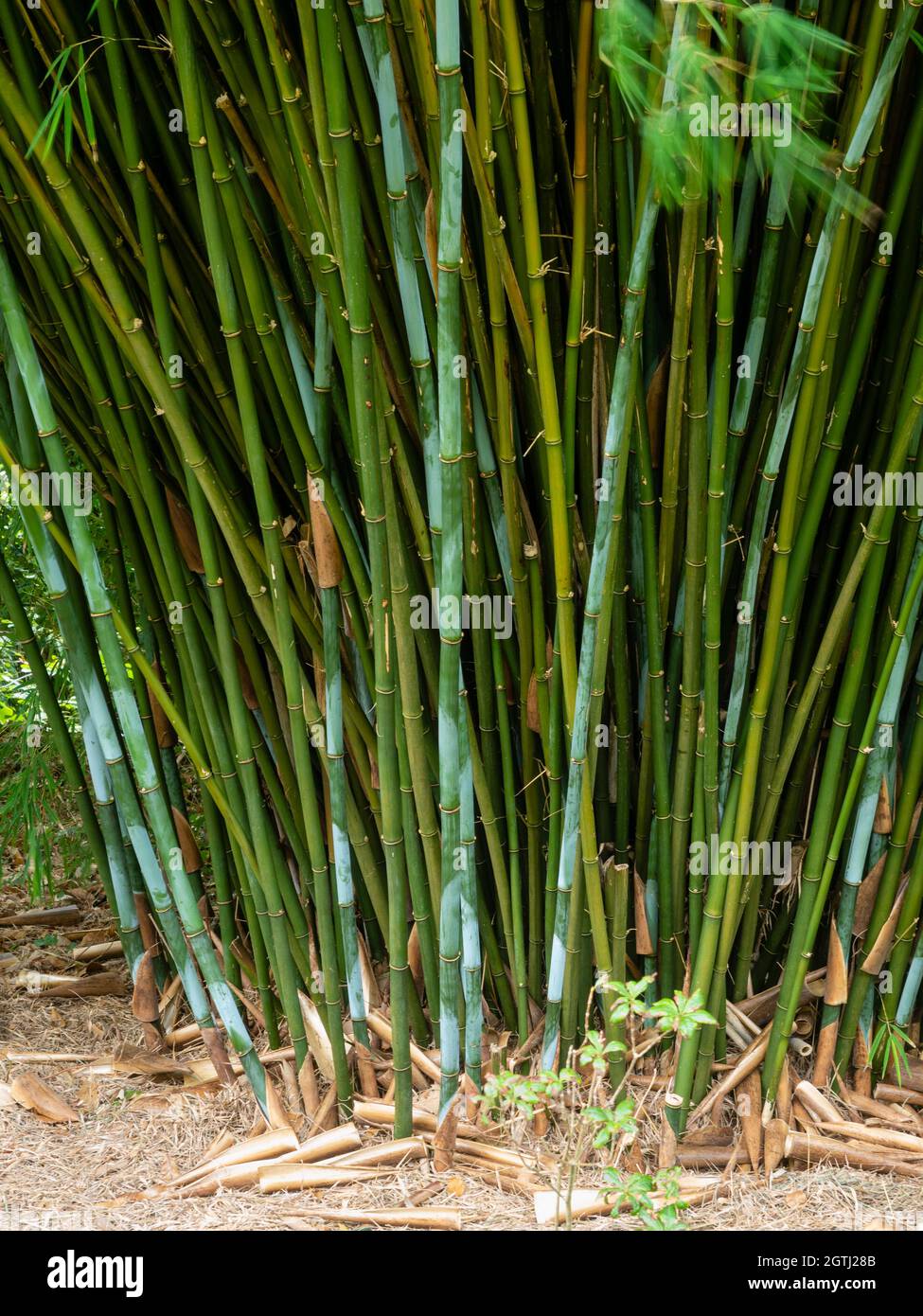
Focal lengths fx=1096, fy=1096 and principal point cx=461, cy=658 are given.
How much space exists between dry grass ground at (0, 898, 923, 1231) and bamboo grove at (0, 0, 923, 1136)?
0.39 ft

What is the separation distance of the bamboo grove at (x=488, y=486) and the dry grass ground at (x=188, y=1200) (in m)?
0.12

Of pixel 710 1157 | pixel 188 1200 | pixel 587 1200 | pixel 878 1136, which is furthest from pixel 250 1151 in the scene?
pixel 878 1136

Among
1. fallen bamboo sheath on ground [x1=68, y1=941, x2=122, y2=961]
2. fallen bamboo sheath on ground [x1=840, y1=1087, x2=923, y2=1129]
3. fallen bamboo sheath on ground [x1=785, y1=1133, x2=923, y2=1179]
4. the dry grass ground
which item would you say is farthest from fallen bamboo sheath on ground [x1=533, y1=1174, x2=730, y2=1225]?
fallen bamboo sheath on ground [x1=68, y1=941, x2=122, y2=961]

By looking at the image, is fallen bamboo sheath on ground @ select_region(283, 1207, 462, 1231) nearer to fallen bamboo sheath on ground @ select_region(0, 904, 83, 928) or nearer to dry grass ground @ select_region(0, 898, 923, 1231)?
dry grass ground @ select_region(0, 898, 923, 1231)

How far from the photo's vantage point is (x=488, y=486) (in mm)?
1341

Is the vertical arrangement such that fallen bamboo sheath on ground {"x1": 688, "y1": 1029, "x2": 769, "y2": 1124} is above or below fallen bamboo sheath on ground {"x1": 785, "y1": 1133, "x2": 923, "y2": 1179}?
above

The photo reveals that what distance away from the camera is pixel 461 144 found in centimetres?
108

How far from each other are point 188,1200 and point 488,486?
0.97m

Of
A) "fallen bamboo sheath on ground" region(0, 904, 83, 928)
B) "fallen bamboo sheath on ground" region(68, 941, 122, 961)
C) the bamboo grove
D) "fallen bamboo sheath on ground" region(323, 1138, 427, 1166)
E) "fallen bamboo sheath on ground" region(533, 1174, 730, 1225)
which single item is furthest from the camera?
"fallen bamboo sheath on ground" region(0, 904, 83, 928)

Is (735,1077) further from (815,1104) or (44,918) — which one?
(44,918)

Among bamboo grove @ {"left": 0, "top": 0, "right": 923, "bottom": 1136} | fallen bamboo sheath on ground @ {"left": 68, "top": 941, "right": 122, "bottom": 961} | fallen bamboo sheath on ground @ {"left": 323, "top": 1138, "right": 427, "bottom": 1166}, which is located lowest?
fallen bamboo sheath on ground @ {"left": 323, "top": 1138, "right": 427, "bottom": 1166}

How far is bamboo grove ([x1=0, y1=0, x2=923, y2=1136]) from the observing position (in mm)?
1171

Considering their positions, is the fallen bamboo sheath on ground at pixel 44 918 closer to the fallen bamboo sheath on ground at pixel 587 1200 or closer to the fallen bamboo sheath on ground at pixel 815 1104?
the fallen bamboo sheath on ground at pixel 587 1200
